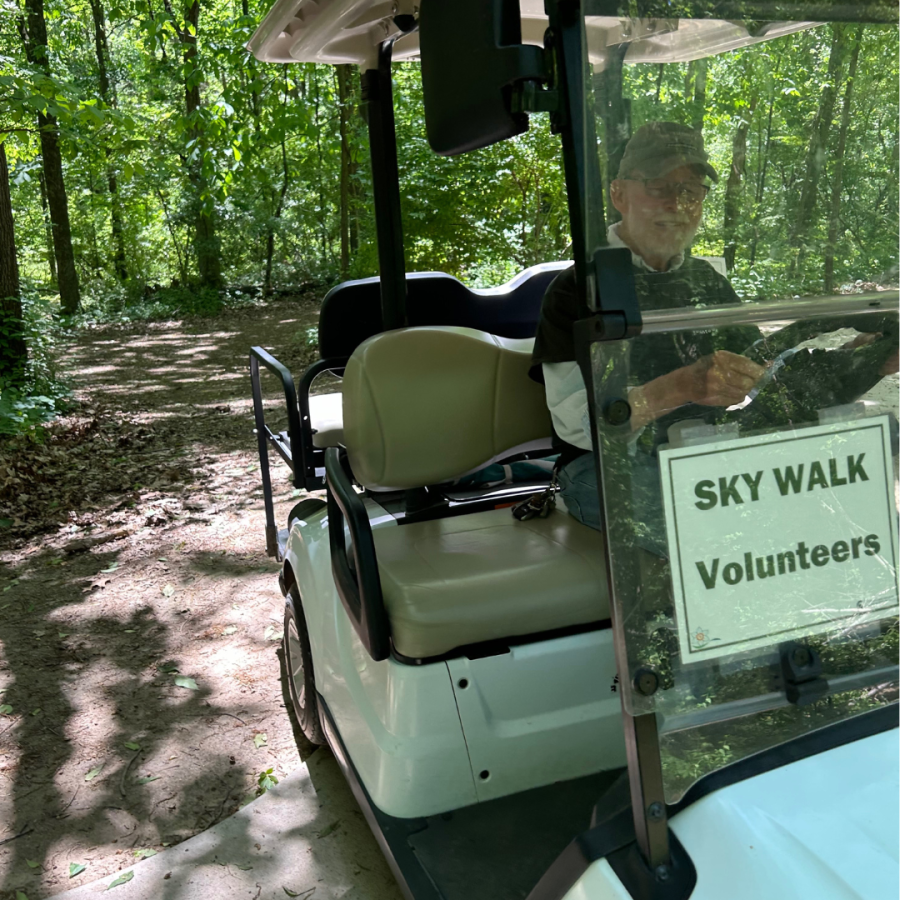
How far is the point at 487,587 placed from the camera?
2107 millimetres

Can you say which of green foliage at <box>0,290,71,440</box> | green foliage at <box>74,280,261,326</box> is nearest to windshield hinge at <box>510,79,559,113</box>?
green foliage at <box>0,290,71,440</box>

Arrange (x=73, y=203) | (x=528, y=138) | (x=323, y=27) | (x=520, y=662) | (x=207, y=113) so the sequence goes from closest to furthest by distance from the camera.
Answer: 1. (x=520, y=662)
2. (x=323, y=27)
3. (x=207, y=113)
4. (x=528, y=138)
5. (x=73, y=203)

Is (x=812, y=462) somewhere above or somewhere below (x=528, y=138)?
below

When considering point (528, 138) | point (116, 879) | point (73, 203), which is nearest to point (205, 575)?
point (116, 879)

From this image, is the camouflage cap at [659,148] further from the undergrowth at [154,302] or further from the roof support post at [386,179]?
the undergrowth at [154,302]

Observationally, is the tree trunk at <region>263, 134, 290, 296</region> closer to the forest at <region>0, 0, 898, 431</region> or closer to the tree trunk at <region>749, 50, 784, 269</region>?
the forest at <region>0, 0, 898, 431</region>

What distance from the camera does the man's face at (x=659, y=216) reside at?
1.12 meters

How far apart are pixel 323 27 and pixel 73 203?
923 inches

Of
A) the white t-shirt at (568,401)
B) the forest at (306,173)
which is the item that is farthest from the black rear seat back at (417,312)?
the forest at (306,173)

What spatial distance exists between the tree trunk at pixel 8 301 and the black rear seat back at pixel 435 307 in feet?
19.6

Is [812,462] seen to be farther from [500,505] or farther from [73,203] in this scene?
[73,203]

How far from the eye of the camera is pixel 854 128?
3.70 feet

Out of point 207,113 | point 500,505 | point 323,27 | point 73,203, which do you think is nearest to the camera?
point 323,27

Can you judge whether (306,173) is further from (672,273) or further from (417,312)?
(672,273)
